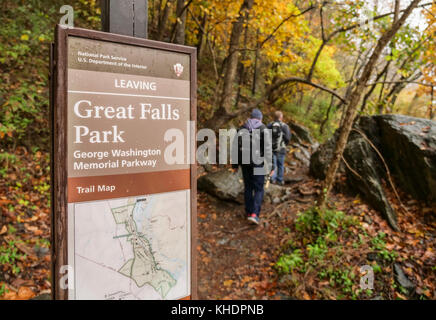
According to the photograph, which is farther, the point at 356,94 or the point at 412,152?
the point at 412,152

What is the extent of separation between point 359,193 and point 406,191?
35.1 inches

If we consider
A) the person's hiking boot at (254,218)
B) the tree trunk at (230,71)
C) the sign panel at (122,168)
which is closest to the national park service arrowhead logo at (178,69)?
the sign panel at (122,168)

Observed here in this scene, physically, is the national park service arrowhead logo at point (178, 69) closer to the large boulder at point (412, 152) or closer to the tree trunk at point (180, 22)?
the large boulder at point (412, 152)

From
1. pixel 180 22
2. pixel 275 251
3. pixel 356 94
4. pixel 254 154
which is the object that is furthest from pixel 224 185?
pixel 180 22

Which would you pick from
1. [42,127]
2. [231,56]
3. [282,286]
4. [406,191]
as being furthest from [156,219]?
[231,56]

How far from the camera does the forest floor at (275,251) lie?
4.06 meters

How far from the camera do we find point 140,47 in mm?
1896

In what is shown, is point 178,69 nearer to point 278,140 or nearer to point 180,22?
point 278,140

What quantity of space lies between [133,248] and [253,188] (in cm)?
450

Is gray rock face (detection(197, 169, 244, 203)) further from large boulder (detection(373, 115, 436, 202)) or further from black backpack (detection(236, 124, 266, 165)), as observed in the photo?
large boulder (detection(373, 115, 436, 202))

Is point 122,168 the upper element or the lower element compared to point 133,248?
upper

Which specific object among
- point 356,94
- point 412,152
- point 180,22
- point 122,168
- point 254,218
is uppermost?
point 180,22

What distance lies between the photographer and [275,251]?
17.3ft
